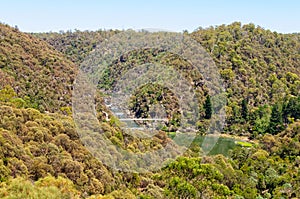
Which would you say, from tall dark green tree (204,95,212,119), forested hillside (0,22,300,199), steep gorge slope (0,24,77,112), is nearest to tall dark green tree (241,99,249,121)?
forested hillside (0,22,300,199)

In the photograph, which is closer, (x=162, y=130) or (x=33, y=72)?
(x=162, y=130)

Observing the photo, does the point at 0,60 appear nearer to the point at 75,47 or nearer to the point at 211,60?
the point at 211,60

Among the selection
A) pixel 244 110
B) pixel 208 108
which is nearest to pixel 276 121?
pixel 244 110


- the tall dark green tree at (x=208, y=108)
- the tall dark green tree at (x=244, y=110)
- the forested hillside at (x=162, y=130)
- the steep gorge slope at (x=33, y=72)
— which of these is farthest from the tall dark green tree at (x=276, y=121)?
the steep gorge slope at (x=33, y=72)

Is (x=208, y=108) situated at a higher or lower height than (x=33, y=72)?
lower

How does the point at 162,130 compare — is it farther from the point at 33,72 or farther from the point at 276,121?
the point at 276,121

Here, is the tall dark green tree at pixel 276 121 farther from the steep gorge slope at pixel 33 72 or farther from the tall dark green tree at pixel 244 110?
the steep gorge slope at pixel 33 72

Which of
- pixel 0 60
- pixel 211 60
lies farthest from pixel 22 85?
pixel 211 60
